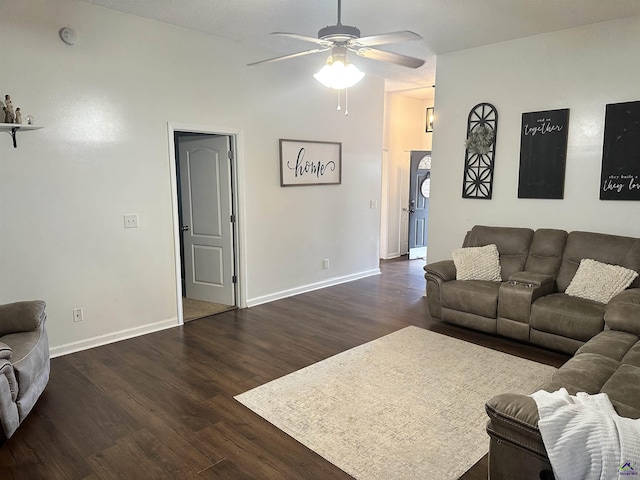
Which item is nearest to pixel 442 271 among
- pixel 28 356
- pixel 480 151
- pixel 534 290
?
pixel 534 290

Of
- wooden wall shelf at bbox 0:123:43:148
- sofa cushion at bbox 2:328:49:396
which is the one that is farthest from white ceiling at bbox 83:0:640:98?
sofa cushion at bbox 2:328:49:396

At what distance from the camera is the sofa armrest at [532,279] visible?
12.8 feet

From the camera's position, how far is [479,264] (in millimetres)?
4445

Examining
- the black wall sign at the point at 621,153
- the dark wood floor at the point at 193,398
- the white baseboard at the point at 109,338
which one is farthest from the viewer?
the black wall sign at the point at 621,153

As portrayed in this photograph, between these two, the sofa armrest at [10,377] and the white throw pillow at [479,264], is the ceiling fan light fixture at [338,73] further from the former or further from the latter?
the sofa armrest at [10,377]

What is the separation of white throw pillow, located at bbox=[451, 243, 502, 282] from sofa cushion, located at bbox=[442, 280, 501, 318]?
93mm

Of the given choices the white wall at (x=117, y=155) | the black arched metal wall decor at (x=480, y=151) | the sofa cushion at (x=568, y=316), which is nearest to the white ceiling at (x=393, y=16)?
the white wall at (x=117, y=155)

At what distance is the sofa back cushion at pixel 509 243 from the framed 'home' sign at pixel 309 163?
83.3 inches

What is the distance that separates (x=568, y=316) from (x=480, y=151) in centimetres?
216

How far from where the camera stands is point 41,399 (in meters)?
3.01

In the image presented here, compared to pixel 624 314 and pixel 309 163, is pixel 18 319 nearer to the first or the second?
pixel 309 163

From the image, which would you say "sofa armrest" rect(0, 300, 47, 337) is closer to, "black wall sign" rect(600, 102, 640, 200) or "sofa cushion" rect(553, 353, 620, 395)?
"sofa cushion" rect(553, 353, 620, 395)

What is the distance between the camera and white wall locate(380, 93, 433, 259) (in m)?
7.87

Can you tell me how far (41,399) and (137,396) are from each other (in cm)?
66
